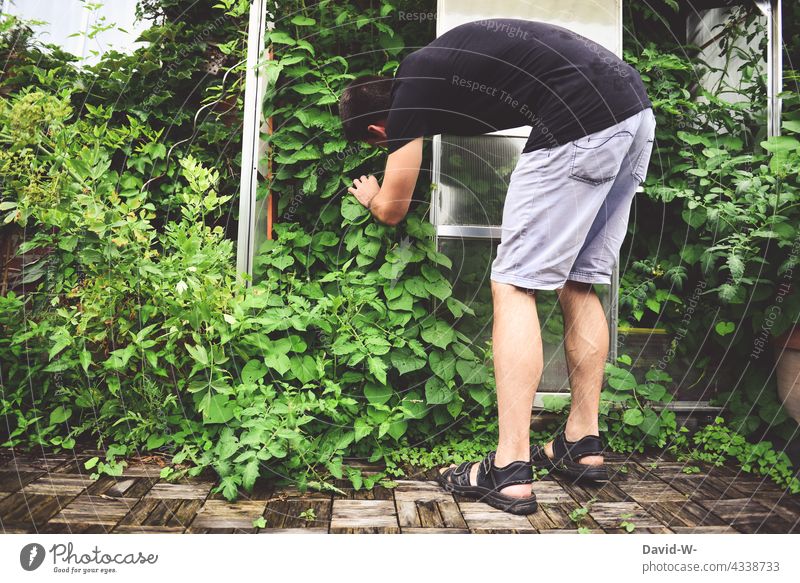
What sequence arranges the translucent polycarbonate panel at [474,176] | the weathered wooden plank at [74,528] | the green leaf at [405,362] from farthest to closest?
the translucent polycarbonate panel at [474,176] → the green leaf at [405,362] → the weathered wooden plank at [74,528]

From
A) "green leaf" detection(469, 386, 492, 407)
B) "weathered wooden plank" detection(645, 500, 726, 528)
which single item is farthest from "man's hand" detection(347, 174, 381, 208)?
"weathered wooden plank" detection(645, 500, 726, 528)

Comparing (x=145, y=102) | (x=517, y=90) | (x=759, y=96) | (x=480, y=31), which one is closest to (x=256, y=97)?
(x=145, y=102)

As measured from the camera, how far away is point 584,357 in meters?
1.34

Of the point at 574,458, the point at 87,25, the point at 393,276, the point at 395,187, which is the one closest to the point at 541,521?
the point at 574,458

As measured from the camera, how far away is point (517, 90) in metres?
1.20

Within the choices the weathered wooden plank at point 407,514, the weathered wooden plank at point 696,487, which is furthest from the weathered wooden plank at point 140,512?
the weathered wooden plank at point 696,487

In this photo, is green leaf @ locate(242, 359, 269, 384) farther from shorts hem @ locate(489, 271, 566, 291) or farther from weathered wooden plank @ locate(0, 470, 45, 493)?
shorts hem @ locate(489, 271, 566, 291)

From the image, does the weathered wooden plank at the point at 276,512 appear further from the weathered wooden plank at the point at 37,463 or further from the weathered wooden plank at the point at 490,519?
the weathered wooden plank at the point at 37,463

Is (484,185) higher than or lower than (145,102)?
lower

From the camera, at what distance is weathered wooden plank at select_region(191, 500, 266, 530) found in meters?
1.05

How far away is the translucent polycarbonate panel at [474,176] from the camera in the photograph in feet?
5.71

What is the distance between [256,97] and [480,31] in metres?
0.78

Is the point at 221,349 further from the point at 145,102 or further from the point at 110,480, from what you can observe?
the point at 145,102

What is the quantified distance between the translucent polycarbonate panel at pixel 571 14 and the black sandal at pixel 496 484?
1.14 m
